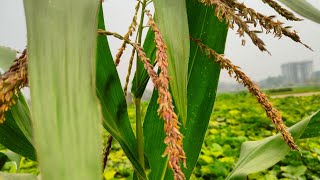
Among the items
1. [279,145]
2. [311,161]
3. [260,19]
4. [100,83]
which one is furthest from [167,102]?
[311,161]

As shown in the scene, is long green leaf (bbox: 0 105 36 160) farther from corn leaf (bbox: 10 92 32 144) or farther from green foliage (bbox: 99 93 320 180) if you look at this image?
green foliage (bbox: 99 93 320 180)

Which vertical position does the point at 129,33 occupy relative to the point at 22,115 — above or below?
above

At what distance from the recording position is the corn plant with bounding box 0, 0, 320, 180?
0.21m

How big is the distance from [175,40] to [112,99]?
0.74 feet

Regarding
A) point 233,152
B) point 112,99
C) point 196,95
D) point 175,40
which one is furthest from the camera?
point 233,152

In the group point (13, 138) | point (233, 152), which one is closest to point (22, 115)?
point (13, 138)

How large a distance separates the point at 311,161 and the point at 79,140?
5.21ft

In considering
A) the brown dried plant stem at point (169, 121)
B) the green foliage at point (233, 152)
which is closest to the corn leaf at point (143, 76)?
the brown dried plant stem at point (169, 121)

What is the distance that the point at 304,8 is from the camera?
0.44 metres

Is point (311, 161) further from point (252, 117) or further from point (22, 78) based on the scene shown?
point (22, 78)

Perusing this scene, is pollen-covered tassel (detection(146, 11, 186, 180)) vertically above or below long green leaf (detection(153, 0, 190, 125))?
below

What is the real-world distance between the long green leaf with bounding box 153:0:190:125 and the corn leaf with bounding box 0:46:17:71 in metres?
0.34

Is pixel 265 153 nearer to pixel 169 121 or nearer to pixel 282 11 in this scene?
pixel 282 11

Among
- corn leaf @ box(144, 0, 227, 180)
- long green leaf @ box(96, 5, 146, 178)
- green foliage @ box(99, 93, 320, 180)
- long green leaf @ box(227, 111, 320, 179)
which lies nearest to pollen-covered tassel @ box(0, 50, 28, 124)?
long green leaf @ box(96, 5, 146, 178)
